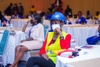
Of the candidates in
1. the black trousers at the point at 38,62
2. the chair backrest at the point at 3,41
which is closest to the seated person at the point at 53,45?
the black trousers at the point at 38,62

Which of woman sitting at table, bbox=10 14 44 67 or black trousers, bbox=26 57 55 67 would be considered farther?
woman sitting at table, bbox=10 14 44 67

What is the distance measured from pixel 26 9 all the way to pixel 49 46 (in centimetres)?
1767

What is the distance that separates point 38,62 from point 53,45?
297 mm

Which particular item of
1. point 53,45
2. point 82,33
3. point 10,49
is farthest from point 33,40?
point 82,33

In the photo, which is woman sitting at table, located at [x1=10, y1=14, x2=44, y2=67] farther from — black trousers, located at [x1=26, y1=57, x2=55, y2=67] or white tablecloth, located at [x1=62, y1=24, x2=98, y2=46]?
white tablecloth, located at [x1=62, y1=24, x2=98, y2=46]

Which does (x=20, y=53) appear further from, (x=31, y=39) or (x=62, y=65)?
(x=62, y=65)

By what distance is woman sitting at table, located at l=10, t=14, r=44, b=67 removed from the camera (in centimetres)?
472

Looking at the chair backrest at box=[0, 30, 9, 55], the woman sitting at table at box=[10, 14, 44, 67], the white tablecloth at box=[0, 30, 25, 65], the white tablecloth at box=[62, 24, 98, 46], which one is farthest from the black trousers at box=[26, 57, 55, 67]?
the white tablecloth at box=[62, 24, 98, 46]

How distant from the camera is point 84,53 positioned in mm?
2848

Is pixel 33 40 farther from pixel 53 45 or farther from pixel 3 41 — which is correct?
pixel 53 45

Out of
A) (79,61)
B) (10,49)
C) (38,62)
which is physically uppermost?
(79,61)

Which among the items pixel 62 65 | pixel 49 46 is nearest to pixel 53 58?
pixel 49 46

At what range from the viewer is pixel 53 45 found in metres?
3.29

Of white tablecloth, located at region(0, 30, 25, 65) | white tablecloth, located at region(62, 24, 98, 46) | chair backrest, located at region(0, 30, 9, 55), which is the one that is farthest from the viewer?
white tablecloth, located at region(62, 24, 98, 46)
